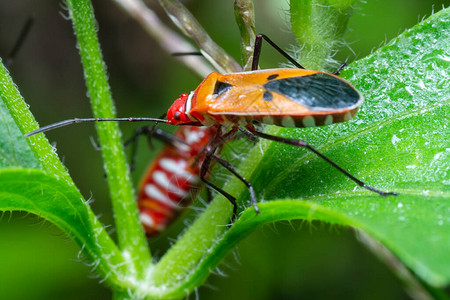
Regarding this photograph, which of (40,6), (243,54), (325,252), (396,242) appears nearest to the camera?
(396,242)

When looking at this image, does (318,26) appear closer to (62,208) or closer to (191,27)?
(191,27)

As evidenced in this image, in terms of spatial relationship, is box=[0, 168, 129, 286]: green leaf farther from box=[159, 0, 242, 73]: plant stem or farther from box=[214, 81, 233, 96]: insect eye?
box=[159, 0, 242, 73]: plant stem

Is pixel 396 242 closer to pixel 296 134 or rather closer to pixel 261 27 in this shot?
pixel 296 134

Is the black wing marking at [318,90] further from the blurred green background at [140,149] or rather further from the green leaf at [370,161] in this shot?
the blurred green background at [140,149]

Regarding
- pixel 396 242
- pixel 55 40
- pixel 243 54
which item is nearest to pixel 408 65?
pixel 243 54

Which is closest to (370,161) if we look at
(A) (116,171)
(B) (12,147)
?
(A) (116,171)
